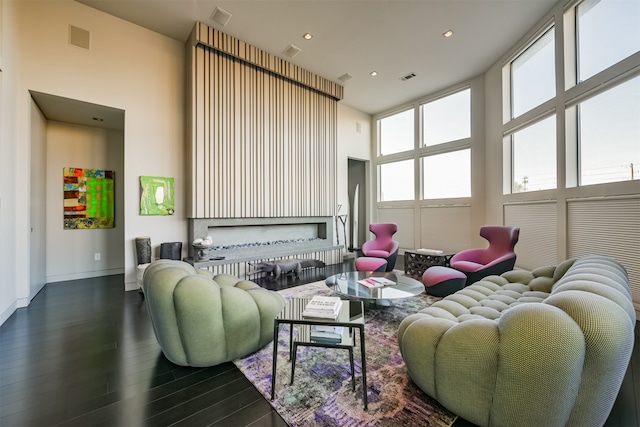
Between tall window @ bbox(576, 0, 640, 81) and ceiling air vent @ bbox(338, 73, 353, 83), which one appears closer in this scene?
tall window @ bbox(576, 0, 640, 81)

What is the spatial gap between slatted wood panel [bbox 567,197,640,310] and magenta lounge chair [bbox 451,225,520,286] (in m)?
0.72

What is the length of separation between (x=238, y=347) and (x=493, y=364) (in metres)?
1.69

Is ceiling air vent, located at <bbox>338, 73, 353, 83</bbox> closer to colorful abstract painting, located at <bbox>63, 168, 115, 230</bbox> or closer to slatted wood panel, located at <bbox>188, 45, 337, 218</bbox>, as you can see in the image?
slatted wood panel, located at <bbox>188, 45, 337, 218</bbox>

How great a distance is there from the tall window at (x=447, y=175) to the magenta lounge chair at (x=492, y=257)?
7.09ft

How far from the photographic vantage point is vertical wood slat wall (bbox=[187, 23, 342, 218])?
14.0 ft

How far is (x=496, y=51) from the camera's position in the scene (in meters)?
4.70

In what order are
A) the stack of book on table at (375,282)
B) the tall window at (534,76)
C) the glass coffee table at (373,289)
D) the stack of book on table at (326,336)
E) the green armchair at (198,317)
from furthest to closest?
1. the tall window at (534,76)
2. the stack of book on table at (375,282)
3. the glass coffee table at (373,289)
4. the green armchair at (198,317)
5. the stack of book on table at (326,336)

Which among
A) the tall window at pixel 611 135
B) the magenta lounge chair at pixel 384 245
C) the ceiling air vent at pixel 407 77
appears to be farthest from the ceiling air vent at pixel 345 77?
the tall window at pixel 611 135

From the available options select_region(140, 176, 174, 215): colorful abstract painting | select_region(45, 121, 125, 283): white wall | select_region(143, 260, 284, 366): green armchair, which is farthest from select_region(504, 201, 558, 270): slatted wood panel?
select_region(45, 121, 125, 283): white wall

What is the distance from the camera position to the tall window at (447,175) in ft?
19.3

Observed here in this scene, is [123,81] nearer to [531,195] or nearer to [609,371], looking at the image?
[609,371]

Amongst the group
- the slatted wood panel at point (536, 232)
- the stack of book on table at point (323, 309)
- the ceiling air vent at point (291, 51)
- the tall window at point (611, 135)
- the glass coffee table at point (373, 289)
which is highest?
the ceiling air vent at point (291, 51)

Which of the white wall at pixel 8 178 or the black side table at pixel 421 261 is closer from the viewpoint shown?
the white wall at pixel 8 178

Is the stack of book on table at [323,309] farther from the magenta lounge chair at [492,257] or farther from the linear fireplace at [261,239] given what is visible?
the linear fireplace at [261,239]
